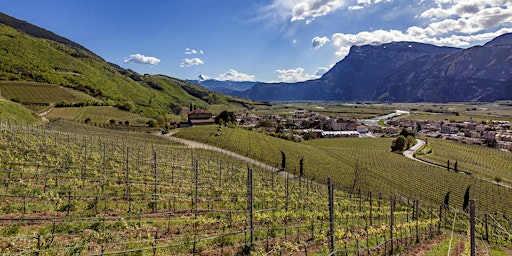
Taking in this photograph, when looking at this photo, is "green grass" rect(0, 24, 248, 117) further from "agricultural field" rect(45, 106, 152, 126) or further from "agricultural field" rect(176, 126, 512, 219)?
"agricultural field" rect(176, 126, 512, 219)

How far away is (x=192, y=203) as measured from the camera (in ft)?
42.8

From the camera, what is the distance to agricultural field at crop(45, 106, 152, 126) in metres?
82.7

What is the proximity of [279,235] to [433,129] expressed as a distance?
581 ft

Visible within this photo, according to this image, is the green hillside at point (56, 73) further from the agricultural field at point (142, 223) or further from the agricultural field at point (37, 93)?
the agricultural field at point (142, 223)

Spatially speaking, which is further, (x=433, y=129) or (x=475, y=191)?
(x=433, y=129)

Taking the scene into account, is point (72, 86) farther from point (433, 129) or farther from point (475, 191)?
point (433, 129)

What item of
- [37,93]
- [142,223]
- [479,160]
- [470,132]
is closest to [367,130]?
[470,132]

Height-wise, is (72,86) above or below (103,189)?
above

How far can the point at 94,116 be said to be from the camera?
9156 cm

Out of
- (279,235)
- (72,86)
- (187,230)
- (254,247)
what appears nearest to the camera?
(254,247)

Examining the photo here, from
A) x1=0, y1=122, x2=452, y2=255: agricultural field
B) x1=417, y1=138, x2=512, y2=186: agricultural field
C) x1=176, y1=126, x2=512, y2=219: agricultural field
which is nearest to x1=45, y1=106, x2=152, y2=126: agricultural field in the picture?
x1=176, y1=126, x2=512, y2=219: agricultural field

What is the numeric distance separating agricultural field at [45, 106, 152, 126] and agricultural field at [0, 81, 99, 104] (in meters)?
8.50

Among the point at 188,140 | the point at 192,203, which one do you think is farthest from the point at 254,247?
the point at 188,140

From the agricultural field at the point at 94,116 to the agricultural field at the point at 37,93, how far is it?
8.50 metres
